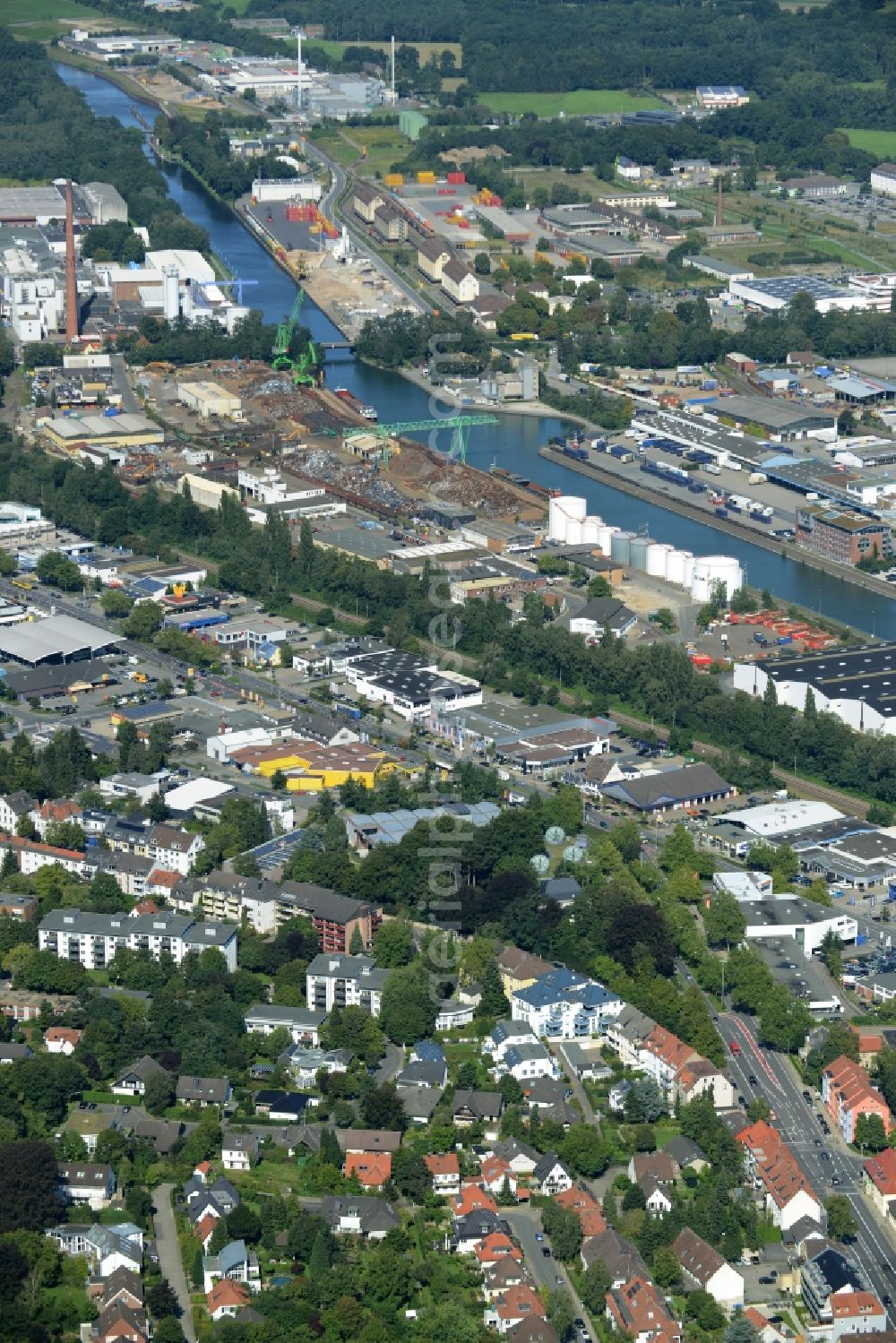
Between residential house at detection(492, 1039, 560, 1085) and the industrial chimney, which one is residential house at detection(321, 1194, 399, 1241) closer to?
residential house at detection(492, 1039, 560, 1085)

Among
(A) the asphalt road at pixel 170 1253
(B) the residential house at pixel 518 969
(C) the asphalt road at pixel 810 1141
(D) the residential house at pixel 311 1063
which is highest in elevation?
(B) the residential house at pixel 518 969

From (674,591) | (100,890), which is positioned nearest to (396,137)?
(674,591)

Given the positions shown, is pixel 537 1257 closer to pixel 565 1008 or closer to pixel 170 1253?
pixel 170 1253

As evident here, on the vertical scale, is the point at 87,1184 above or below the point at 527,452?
above

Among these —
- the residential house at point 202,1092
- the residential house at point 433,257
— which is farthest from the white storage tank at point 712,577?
the residential house at point 433,257

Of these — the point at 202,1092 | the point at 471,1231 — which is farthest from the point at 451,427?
the point at 471,1231

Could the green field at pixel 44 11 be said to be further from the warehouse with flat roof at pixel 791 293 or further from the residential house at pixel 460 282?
the warehouse with flat roof at pixel 791 293
